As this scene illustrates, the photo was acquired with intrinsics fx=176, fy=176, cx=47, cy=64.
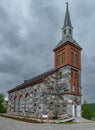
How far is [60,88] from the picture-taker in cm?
3095

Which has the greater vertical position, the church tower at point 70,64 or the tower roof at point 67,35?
the tower roof at point 67,35

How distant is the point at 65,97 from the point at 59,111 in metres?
2.74

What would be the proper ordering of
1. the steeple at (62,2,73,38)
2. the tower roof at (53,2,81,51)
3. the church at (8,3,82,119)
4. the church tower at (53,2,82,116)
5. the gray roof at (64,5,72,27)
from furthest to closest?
the gray roof at (64,5,72,27), the steeple at (62,2,73,38), the tower roof at (53,2,81,51), the church tower at (53,2,82,116), the church at (8,3,82,119)

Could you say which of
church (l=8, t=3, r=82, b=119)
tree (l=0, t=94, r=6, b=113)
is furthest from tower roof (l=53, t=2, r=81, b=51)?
tree (l=0, t=94, r=6, b=113)

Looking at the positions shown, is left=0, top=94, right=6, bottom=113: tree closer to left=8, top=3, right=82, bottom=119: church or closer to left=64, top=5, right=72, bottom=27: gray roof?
left=8, top=3, right=82, bottom=119: church

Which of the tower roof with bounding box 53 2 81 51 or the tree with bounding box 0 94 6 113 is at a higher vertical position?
the tower roof with bounding box 53 2 81 51

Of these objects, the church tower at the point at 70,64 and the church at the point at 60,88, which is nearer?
the church at the point at 60,88

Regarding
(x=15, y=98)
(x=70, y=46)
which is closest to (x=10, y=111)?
(x=15, y=98)

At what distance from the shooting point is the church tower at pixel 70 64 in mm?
29719

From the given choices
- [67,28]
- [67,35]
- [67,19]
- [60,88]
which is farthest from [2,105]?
[67,19]

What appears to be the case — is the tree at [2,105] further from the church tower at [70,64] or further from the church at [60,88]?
the church tower at [70,64]

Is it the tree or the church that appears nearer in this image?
the church

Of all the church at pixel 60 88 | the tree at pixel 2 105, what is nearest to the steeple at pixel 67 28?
the church at pixel 60 88

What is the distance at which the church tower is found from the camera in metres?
29.7
